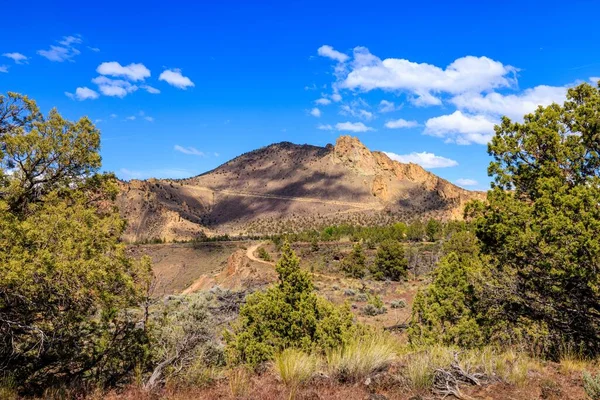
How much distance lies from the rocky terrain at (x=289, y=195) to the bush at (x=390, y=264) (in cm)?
6748

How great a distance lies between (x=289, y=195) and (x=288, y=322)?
457ft

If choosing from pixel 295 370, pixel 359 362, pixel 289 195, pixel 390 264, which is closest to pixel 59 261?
pixel 295 370

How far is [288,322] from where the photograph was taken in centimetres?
1053

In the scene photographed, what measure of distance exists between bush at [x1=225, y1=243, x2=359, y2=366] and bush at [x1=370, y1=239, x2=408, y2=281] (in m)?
37.3

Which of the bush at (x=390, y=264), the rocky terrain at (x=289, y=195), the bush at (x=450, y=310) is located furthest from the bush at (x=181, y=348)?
the rocky terrain at (x=289, y=195)

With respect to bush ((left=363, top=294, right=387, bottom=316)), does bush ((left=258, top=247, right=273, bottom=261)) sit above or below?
above

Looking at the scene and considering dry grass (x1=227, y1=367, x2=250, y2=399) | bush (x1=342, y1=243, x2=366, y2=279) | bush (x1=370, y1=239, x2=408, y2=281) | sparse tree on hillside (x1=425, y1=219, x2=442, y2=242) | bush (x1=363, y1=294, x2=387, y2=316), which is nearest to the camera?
dry grass (x1=227, y1=367, x2=250, y2=399)

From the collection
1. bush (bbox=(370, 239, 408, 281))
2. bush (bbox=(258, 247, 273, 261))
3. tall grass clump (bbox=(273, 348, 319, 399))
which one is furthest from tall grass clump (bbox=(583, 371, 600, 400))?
bush (bbox=(258, 247, 273, 261))

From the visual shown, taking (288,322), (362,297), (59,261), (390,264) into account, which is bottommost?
(362,297)

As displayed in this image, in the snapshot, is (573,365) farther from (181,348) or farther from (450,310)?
(181,348)

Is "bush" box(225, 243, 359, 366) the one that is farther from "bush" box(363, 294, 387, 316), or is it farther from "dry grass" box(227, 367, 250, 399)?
"bush" box(363, 294, 387, 316)

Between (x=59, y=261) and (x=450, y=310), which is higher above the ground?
(x=59, y=261)

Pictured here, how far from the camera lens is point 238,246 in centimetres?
7956

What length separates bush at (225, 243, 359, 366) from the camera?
999 centimetres
